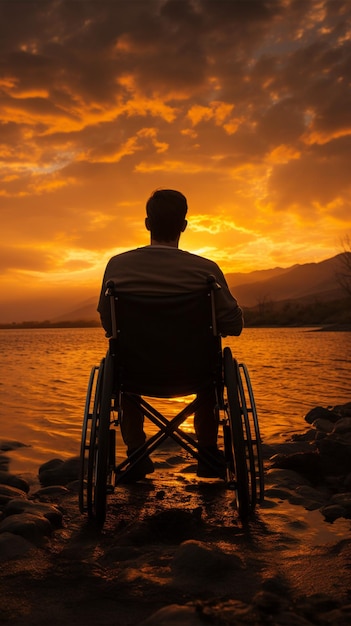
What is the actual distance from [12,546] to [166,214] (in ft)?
6.92

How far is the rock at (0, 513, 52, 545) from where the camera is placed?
279cm

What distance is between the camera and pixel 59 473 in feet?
13.8

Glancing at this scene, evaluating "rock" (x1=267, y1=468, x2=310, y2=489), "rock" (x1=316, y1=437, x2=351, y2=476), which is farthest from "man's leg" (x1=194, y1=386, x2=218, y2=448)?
"rock" (x1=316, y1=437, x2=351, y2=476)

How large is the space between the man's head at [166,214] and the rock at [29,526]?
6.01ft

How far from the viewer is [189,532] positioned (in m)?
2.98

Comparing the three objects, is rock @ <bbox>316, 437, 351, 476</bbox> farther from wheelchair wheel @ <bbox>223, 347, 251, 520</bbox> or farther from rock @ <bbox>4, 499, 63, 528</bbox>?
rock @ <bbox>4, 499, 63, 528</bbox>

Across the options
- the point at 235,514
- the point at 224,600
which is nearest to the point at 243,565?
the point at 224,600

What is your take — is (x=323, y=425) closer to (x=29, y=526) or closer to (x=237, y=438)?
(x=237, y=438)

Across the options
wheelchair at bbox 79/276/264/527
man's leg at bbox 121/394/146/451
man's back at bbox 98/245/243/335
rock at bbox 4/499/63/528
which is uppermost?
man's back at bbox 98/245/243/335

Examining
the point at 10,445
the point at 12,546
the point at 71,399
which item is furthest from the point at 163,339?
the point at 71,399

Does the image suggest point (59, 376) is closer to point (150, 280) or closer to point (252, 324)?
point (150, 280)

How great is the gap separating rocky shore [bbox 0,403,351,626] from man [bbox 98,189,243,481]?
16.5 inches

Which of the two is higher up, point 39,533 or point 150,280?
point 150,280

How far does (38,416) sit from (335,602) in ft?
19.1
